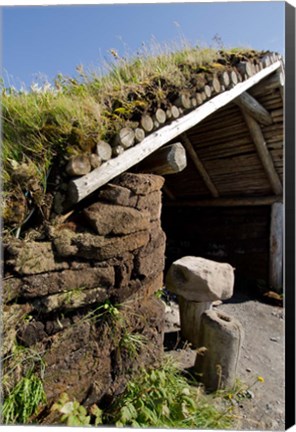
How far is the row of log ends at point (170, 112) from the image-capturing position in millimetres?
1844

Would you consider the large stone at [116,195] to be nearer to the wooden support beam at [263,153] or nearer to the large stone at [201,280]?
the large stone at [201,280]

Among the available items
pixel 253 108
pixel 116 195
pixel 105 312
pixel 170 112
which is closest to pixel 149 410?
pixel 105 312

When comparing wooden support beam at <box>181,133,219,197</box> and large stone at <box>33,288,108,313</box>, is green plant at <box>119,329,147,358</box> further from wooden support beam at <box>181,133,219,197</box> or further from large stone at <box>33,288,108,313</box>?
wooden support beam at <box>181,133,219,197</box>

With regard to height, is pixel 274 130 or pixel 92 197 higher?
pixel 274 130

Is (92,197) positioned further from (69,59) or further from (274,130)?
(274,130)

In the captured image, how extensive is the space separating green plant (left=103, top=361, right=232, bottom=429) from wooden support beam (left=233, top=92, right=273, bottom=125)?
12.8ft

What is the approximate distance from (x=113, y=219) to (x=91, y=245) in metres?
0.25

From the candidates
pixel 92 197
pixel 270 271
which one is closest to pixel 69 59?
pixel 92 197

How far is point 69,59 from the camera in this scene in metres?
2.30

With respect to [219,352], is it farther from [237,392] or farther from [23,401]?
[23,401]

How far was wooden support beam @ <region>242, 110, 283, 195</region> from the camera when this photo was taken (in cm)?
458

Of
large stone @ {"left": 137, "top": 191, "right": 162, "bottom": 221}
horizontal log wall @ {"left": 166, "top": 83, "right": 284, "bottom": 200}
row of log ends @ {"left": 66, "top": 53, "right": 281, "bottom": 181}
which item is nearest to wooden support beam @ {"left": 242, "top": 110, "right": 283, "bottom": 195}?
horizontal log wall @ {"left": 166, "top": 83, "right": 284, "bottom": 200}

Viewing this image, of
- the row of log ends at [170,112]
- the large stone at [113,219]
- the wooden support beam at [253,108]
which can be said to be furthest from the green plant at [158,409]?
the wooden support beam at [253,108]

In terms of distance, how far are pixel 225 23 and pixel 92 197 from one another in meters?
1.63
